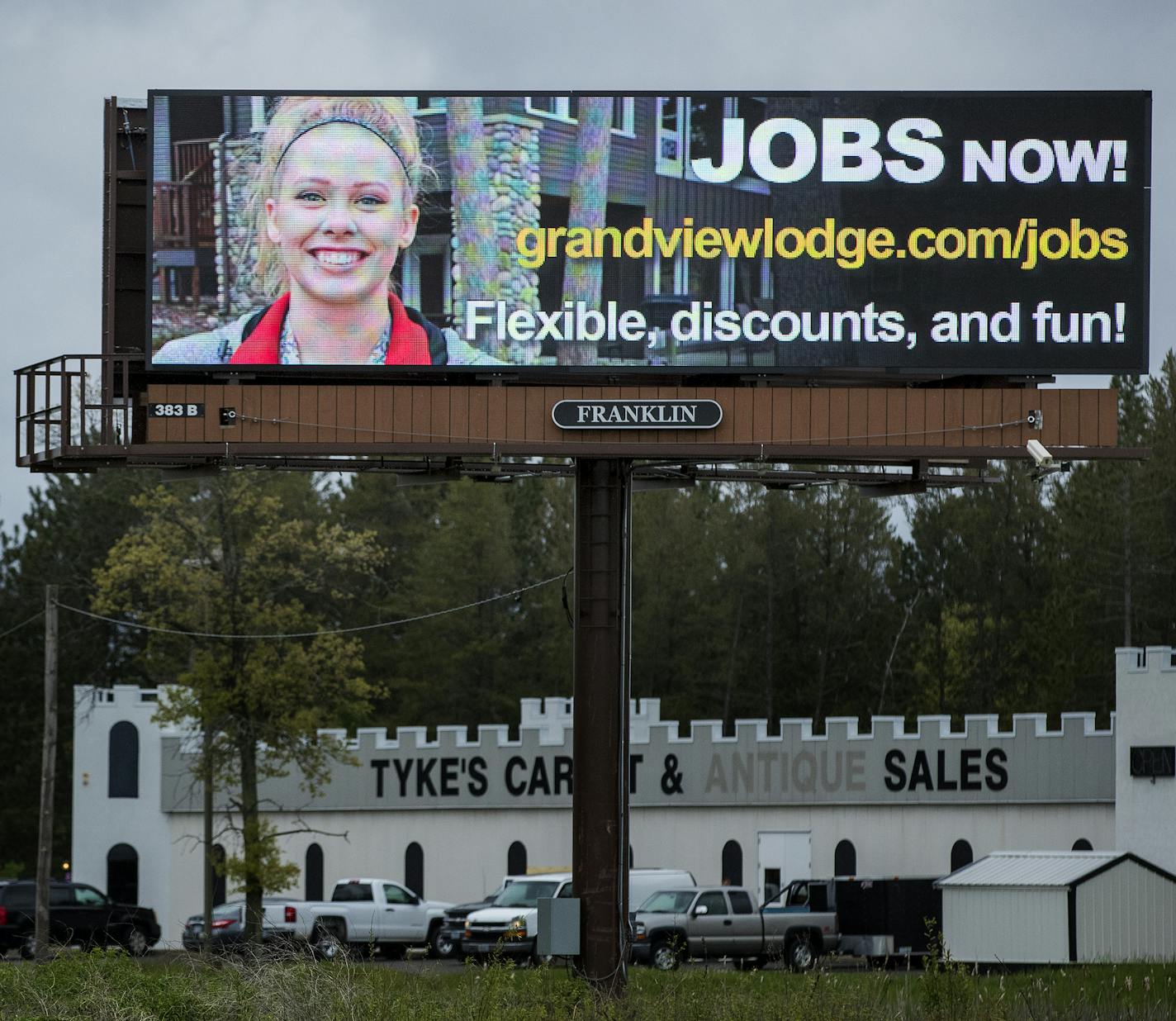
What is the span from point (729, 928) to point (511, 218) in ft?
60.9

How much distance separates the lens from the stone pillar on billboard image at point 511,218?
2442 cm

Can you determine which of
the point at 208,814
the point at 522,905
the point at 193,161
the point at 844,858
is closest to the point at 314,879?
the point at 208,814

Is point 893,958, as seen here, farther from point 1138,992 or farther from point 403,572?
point 403,572

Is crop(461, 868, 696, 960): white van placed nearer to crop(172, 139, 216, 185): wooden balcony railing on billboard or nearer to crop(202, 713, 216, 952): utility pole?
crop(202, 713, 216, 952): utility pole

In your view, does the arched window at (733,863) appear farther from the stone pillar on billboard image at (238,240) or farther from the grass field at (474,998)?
the stone pillar on billboard image at (238,240)

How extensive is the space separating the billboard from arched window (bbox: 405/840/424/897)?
26157mm

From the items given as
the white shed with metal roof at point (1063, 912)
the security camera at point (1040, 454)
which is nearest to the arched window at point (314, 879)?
the white shed with metal roof at point (1063, 912)

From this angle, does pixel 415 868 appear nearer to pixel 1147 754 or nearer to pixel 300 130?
pixel 1147 754

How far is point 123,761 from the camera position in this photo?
165 feet

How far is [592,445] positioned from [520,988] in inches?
259

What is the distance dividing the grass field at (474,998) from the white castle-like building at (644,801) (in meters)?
21.8

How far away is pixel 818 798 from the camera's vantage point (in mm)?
46938

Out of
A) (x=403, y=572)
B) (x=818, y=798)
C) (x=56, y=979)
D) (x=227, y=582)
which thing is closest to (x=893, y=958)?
(x=818, y=798)

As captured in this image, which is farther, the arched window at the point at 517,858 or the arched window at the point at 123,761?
the arched window at the point at 123,761
